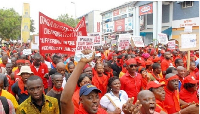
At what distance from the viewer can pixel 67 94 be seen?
8.07 ft

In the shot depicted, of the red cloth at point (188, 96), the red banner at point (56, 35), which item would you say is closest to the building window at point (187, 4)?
the red banner at point (56, 35)

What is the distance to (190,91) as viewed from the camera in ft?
15.4

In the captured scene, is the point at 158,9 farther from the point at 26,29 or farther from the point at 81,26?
the point at 81,26

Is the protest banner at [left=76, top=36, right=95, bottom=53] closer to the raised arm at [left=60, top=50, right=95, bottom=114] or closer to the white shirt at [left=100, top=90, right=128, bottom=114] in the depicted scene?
the white shirt at [left=100, top=90, right=128, bottom=114]

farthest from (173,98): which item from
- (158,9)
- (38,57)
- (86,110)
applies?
(158,9)

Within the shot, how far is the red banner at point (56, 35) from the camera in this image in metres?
5.23

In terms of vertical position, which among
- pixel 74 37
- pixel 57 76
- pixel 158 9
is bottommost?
pixel 57 76

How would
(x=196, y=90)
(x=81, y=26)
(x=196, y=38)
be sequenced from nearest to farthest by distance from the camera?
1. (x=196, y=90)
2. (x=81, y=26)
3. (x=196, y=38)

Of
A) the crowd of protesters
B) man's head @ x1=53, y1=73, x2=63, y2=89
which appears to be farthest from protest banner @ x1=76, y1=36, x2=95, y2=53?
man's head @ x1=53, y1=73, x2=63, y2=89

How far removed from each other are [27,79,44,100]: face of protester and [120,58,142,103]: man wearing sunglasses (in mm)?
2328

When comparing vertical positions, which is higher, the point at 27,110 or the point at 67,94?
the point at 67,94

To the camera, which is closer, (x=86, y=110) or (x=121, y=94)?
(x=86, y=110)

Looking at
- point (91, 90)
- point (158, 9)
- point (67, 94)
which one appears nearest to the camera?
point (67, 94)

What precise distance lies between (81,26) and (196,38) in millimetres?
4405
